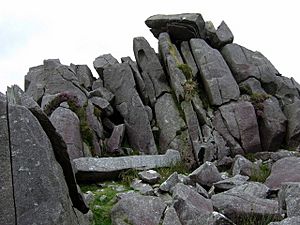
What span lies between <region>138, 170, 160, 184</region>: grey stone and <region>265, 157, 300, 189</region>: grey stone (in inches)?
181

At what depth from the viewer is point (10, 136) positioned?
38.0 feet

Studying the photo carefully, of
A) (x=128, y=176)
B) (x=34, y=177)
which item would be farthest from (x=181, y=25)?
(x=34, y=177)

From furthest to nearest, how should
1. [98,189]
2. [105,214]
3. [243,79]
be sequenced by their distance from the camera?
[243,79], [98,189], [105,214]

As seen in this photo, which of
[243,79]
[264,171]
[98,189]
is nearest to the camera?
[98,189]

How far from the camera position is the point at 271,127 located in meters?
28.6

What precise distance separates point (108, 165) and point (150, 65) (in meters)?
12.3

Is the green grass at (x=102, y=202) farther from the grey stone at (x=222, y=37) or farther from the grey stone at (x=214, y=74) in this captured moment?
the grey stone at (x=222, y=37)

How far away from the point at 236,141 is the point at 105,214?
1281 centimetres

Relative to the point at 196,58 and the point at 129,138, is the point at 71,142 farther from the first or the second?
the point at 196,58

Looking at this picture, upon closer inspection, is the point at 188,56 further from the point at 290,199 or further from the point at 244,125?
the point at 290,199

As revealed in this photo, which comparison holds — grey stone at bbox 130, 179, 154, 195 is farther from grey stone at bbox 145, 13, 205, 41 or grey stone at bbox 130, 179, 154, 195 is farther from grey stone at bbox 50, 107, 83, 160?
grey stone at bbox 145, 13, 205, 41

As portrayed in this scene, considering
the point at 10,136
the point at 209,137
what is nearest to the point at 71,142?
the point at 209,137

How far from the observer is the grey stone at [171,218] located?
1466cm

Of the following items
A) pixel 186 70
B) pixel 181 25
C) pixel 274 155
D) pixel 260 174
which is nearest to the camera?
pixel 260 174
